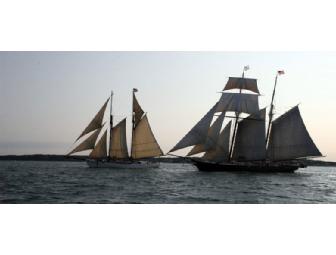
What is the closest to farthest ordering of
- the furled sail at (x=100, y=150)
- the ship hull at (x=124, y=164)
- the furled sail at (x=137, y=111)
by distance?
the furled sail at (x=137, y=111)
the furled sail at (x=100, y=150)
the ship hull at (x=124, y=164)

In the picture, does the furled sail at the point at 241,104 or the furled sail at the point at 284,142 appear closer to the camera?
the furled sail at the point at 284,142

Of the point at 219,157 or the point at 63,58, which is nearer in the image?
the point at 63,58

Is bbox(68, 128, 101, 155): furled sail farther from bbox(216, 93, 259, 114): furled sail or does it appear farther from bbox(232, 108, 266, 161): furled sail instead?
bbox(232, 108, 266, 161): furled sail

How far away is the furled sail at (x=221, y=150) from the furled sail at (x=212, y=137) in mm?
419

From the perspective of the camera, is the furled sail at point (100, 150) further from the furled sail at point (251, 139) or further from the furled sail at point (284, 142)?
the furled sail at point (284, 142)

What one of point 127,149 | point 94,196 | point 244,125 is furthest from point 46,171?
point 244,125

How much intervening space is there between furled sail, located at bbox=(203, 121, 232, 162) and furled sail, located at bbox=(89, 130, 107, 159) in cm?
523

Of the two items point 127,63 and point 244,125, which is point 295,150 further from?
point 127,63

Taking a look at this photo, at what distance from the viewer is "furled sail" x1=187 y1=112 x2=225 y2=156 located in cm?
2305

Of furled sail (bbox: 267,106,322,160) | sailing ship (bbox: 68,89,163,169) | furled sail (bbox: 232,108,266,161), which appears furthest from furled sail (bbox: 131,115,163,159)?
furled sail (bbox: 267,106,322,160)

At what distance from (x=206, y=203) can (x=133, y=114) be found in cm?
605

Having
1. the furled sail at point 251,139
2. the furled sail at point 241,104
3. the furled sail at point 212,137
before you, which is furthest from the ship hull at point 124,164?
the furled sail at point 241,104

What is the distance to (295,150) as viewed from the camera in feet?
78.4

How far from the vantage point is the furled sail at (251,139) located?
24.5m
